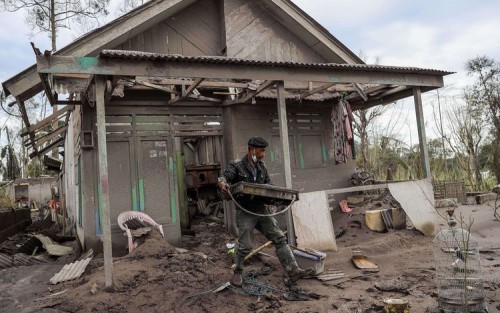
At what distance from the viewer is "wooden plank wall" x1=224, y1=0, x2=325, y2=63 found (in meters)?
9.18

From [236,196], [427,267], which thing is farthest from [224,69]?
[427,267]

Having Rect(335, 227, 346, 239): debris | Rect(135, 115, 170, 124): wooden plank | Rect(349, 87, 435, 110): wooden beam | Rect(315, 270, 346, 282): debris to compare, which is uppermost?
Rect(349, 87, 435, 110): wooden beam

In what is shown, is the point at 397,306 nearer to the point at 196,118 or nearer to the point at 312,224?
the point at 312,224

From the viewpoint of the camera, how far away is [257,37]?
9.53 metres

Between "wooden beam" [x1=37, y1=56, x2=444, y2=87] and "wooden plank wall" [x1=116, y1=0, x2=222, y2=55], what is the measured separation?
295 cm

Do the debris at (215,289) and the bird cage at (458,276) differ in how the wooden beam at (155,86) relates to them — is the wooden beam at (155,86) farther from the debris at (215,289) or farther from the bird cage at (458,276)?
the bird cage at (458,276)

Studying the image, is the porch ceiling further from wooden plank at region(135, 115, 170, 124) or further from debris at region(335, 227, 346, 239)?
debris at region(335, 227, 346, 239)

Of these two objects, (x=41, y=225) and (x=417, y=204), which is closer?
(x=417, y=204)

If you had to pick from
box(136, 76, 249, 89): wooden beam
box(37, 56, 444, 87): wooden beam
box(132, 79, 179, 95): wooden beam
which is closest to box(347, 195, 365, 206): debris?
box(37, 56, 444, 87): wooden beam

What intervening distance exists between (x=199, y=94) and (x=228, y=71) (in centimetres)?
218

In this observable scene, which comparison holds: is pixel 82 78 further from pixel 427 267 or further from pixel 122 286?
pixel 427 267

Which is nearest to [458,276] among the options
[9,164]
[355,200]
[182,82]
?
[355,200]

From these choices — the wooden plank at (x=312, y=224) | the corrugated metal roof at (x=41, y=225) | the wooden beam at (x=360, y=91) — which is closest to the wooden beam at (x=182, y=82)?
the wooden beam at (x=360, y=91)

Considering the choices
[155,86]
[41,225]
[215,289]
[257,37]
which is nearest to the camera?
[215,289]
